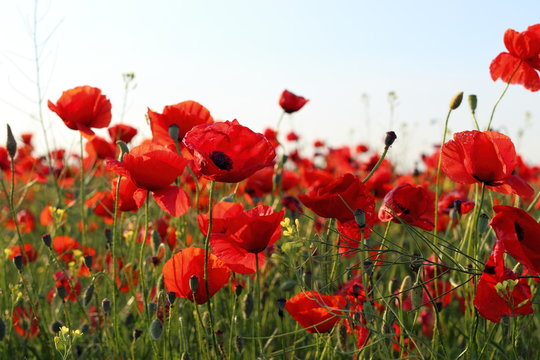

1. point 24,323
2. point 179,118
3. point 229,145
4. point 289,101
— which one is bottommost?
point 24,323

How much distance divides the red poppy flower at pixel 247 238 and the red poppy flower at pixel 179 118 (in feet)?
1.46

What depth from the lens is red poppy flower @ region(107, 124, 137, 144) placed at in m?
2.79

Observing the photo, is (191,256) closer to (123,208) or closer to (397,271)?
(123,208)

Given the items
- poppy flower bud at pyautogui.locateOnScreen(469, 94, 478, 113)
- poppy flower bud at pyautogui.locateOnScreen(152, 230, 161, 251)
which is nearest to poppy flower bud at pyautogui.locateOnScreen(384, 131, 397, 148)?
poppy flower bud at pyautogui.locateOnScreen(469, 94, 478, 113)

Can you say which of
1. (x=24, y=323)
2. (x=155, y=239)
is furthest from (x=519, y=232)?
(x=24, y=323)

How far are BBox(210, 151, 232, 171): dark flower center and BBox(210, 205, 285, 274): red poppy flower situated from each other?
113 millimetres

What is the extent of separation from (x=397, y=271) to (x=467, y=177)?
1.76 m

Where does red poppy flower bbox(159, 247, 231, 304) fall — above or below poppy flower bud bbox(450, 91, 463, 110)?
below

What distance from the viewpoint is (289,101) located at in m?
2.65

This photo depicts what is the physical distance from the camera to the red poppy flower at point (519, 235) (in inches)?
45.7

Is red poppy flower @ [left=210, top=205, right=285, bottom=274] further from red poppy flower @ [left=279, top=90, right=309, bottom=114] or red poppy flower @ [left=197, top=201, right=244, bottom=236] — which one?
red poppy flower @ [left=279, top=90, right=309, bottom=114]

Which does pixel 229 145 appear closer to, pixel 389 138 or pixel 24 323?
pixel 389 138

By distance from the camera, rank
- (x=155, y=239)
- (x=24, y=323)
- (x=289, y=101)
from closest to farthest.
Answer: (x=155, y=239)
(x=24, y=323)
(x=289, y=101)

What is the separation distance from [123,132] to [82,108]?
2.46ft
